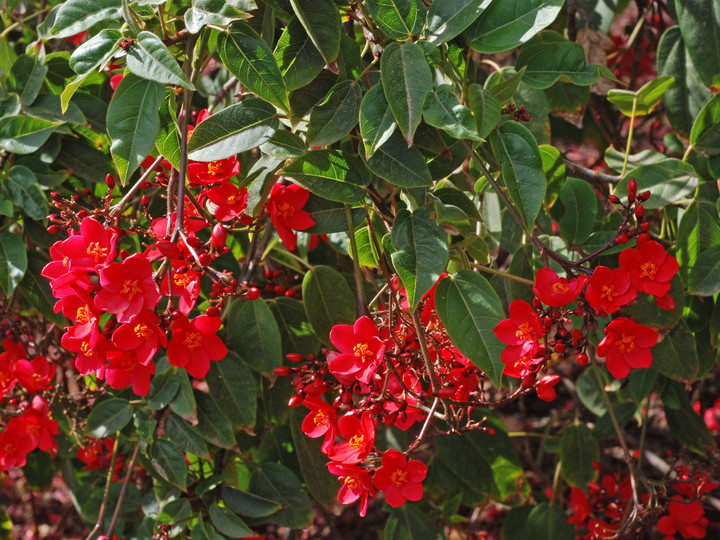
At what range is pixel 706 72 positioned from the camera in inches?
59.6

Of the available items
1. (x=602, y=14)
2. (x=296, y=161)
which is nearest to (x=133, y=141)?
(x=296, y=161)

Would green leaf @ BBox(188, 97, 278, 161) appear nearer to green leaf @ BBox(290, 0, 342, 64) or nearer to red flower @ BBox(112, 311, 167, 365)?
green leaf @ BBox(290, 0, 342, 64)

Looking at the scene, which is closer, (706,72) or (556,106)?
(706,72)

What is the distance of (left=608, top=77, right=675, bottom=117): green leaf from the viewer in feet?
4.99

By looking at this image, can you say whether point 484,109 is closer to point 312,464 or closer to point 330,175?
point 330,175

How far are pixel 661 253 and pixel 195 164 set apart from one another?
2.58 feet

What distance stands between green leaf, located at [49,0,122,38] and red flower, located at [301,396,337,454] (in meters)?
0.68

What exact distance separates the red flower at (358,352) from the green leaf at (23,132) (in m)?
0.85

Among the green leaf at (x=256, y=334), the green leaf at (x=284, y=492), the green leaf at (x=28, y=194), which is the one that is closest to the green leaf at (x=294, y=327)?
the green leaf at (x=256, y=334)

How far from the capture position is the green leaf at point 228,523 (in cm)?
149

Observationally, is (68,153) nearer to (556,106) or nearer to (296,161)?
(296,161)

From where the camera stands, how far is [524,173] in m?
1.00

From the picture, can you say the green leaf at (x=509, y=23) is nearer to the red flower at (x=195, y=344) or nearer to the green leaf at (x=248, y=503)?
the red flower at (x=195, y=344)

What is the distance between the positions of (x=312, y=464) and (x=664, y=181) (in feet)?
3.34
